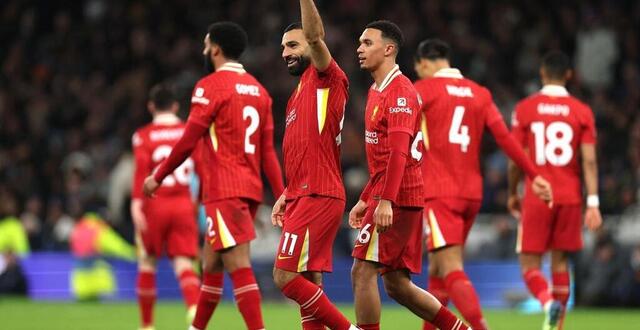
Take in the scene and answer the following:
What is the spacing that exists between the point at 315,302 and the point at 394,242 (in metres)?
0.63

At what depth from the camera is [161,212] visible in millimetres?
11867

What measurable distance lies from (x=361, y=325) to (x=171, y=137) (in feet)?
13.4

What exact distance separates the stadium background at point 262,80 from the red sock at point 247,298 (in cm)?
796

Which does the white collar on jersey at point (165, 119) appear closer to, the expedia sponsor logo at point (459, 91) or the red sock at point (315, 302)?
the expedia sponsor logo at point (459, 91)

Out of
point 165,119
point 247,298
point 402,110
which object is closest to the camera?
point 402,110

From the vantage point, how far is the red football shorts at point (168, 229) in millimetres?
11828

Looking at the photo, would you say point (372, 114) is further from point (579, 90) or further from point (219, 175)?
point (579, 90)

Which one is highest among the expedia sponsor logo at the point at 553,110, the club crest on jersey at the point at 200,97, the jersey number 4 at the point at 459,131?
the club crest on jersey at the point at 200,97

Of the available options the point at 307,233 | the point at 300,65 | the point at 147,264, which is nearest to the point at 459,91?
the point at 300,65

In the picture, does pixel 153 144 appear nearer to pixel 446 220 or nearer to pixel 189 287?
pixel 189 287

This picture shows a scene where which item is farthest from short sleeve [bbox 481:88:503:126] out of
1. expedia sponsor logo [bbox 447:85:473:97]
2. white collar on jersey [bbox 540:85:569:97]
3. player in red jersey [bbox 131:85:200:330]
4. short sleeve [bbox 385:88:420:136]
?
player in red jersey [bbox 131:85:200:330]

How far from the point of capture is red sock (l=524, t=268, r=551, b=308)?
10.6 meters

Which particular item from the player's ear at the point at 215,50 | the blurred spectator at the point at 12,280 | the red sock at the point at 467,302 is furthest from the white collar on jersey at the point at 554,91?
the blurred spectator at the point at 12,280

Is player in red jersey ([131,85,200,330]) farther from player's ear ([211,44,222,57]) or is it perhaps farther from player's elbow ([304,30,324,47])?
player's elbow ([304,30,324,47])
